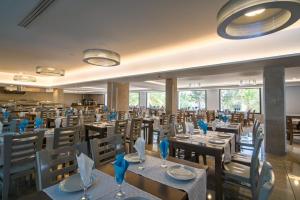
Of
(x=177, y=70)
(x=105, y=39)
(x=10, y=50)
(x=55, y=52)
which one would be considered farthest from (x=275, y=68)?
(x=10, y=50)

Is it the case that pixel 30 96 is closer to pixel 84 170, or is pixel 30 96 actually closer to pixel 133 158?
pixel 133 158

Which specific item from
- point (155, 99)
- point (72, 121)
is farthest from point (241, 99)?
point (72, 121)

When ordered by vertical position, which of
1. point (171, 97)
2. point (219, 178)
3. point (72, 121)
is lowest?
point (219, 178)

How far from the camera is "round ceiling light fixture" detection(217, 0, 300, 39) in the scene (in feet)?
5.71

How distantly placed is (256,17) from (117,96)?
22.1 ft

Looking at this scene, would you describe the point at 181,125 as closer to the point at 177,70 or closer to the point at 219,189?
the point at 219,189

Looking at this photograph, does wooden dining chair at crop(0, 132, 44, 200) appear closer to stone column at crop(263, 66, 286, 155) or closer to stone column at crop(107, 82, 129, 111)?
stone column at crop(263, 66, 286, 155)

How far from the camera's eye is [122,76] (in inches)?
256

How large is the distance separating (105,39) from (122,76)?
2717 millimetres

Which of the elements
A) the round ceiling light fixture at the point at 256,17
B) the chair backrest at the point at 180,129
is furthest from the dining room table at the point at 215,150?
the round ceiling light fixture at the point at 256,17

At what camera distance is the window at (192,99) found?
12.7 m

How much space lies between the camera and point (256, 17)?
236 centimetres

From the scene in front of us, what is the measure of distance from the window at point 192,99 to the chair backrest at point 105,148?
11.5 meters

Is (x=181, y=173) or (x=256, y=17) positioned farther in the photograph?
(x=256, y=17)
